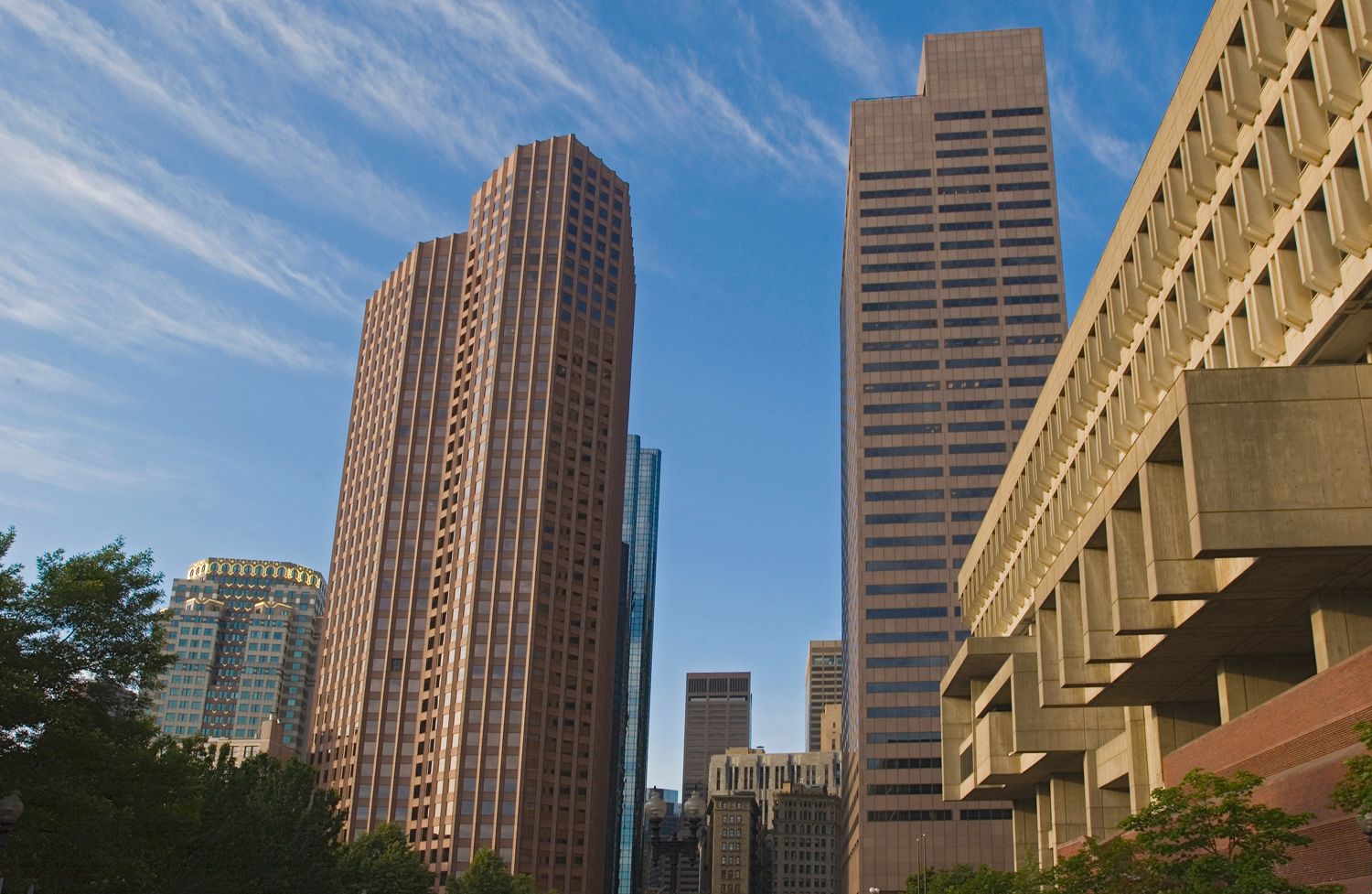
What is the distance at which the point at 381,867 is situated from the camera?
341ft

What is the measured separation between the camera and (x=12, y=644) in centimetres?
3788

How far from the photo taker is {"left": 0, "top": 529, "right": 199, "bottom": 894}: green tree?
37.2 meters

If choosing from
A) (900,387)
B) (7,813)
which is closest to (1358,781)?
(7,813)

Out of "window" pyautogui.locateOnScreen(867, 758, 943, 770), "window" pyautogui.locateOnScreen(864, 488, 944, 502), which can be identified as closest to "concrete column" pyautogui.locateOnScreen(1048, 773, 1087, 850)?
"window" pyautogui.locateOnScreen(867, 758, 943, 770)

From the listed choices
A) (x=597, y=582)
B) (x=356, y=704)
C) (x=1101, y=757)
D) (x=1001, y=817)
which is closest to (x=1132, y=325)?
(x=1101, y=757)

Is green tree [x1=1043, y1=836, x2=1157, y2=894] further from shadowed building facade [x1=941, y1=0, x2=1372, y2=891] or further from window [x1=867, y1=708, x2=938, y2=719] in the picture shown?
window [x1=867, y1=708, x2=938, y2=719]

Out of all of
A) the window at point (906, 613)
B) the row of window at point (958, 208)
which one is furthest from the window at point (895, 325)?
the window at point (906, 613)

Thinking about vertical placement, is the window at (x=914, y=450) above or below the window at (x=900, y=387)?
below

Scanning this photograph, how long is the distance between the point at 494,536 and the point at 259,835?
97.6 m

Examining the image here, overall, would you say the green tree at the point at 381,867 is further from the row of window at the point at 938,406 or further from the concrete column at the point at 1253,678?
the row of window at the point at 938,406

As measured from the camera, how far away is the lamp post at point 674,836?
3450cm

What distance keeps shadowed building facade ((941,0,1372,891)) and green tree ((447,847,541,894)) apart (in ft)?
236

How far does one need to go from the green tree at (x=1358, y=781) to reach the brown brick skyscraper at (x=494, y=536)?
435ft

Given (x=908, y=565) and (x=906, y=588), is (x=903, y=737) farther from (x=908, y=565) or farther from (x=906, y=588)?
(x=908, y=565)
